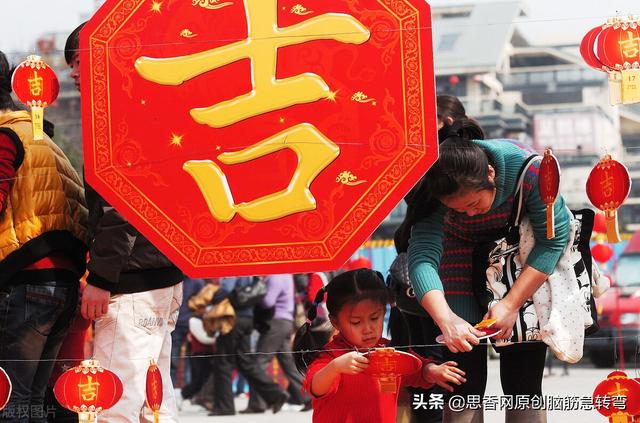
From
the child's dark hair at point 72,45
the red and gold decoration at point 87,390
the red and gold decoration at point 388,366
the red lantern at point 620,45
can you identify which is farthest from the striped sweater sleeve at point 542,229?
the child's dark hair at point 72,45

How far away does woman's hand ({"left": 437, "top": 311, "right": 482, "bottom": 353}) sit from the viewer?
9.69 ft

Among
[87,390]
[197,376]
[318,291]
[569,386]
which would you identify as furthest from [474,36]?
[197,376]

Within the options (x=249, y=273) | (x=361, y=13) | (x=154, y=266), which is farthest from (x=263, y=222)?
(x=361, y=13)

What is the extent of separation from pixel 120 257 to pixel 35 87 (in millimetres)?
589

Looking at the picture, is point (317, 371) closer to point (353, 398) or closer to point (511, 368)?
point (353, 398)

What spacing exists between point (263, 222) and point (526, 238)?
785mm

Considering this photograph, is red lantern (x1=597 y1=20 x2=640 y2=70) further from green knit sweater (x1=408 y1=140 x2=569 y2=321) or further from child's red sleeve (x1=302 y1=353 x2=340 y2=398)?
child's red sleeve (x1=302 y1=353 x2=340 y2=398)

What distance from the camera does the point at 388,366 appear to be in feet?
9.95

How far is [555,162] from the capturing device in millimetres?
2965

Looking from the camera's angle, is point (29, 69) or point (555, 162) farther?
point (29, 69)

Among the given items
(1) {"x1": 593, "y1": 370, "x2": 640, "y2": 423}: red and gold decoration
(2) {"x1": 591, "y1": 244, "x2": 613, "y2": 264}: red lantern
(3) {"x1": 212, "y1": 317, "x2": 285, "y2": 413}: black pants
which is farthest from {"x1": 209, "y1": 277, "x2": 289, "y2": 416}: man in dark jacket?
(1) {"x1": 593, "y1": 370, "x2": 640, "y2": 423}: red and gold decoration

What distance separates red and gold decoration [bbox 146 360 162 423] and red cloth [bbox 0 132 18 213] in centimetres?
70

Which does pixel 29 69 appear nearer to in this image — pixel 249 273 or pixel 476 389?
pixel 249 273

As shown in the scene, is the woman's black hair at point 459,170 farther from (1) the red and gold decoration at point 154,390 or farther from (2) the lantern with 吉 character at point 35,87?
(2) the lantern with 吉 character at point 35,87
